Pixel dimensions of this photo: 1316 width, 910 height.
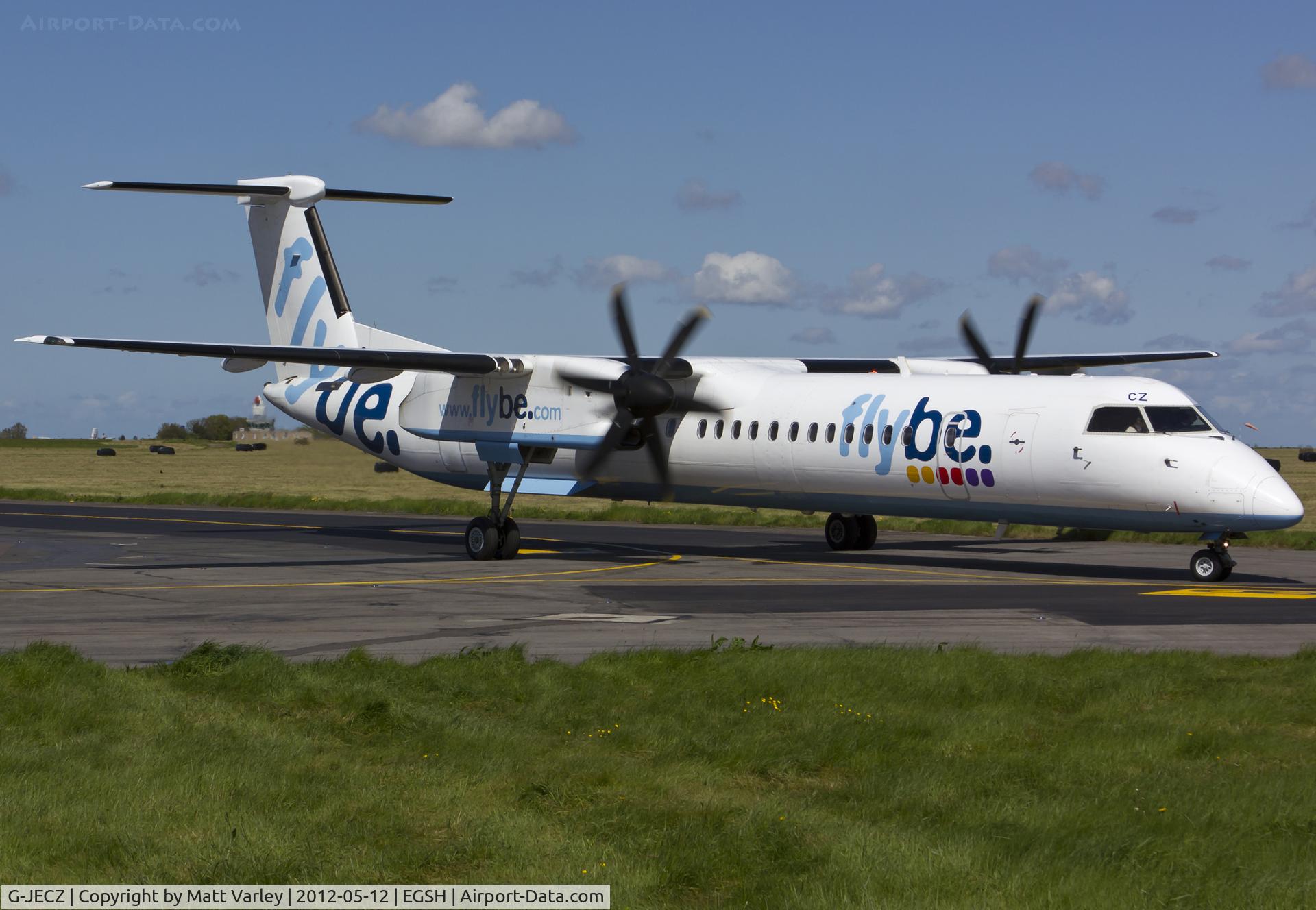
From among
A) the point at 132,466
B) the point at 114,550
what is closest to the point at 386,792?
the point at 114,550

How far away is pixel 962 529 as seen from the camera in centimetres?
3603

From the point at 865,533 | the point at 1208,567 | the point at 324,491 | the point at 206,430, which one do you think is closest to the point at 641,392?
the point at 865,533

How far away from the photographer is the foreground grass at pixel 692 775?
6.97 meters

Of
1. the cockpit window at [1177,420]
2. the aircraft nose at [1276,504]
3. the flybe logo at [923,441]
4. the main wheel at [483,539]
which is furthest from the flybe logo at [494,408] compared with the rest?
the aircraft nose at [1276,504]

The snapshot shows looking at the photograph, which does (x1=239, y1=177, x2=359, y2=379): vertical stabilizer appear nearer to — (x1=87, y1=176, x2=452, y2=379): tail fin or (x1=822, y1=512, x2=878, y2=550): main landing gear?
(x1=87, y1=176, x2=452, y2=379): tail fin

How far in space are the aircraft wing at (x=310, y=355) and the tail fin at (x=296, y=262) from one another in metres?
5.45

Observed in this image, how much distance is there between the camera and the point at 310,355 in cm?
2492

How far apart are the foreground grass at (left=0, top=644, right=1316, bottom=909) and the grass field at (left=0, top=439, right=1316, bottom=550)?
21.8 m

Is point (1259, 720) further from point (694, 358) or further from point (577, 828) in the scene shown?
point (694, 358)

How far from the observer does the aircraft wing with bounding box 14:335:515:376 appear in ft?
79.5

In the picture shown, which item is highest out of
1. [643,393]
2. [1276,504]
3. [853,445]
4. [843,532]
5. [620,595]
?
[643,393]

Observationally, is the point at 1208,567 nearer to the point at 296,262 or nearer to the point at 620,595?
the point at 620,595

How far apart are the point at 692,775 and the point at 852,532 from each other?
2043cm

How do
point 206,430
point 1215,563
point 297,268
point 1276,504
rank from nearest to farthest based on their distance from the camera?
point 1276,504 → point 1215,563 → point 297,268 → point 206,430
